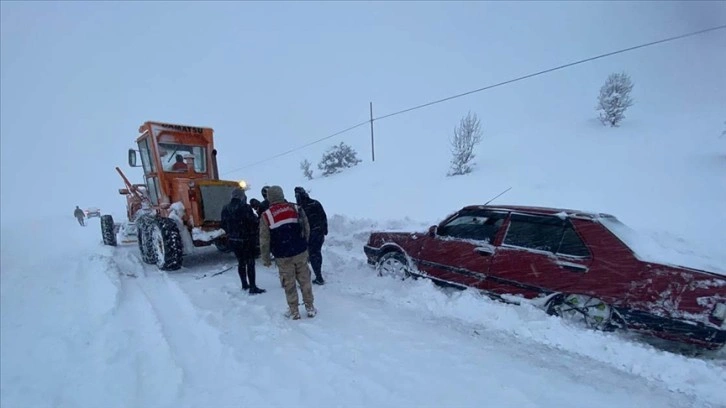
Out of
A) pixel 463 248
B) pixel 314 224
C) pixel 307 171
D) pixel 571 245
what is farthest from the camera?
pixel 307 171

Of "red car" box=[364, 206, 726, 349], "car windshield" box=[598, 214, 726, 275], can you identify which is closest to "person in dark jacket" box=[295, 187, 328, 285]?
"red car" box=[364, 206, 726, 349]

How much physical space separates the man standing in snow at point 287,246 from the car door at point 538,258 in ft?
8.01

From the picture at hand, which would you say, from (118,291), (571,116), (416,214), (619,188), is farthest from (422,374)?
(571,116)

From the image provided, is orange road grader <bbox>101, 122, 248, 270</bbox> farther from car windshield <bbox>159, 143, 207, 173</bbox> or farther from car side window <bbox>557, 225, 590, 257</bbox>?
car side window <bbox>557, 225, 590, 257</bbox>

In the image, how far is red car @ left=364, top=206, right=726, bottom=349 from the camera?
3.13 m

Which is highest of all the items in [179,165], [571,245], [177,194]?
[179,165]

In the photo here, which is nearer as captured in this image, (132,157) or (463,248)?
(463,248)

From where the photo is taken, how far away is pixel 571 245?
12.7ft

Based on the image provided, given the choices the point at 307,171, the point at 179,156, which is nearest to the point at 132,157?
the point at 179,156

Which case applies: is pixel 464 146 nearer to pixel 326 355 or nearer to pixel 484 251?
pixel 484 251

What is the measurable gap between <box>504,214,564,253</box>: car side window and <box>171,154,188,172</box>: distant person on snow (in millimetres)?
7041

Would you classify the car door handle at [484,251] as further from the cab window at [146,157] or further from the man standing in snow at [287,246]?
the cab window at [146,157]

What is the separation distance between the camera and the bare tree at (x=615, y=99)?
54.5ft

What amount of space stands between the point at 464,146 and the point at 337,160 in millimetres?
9721
